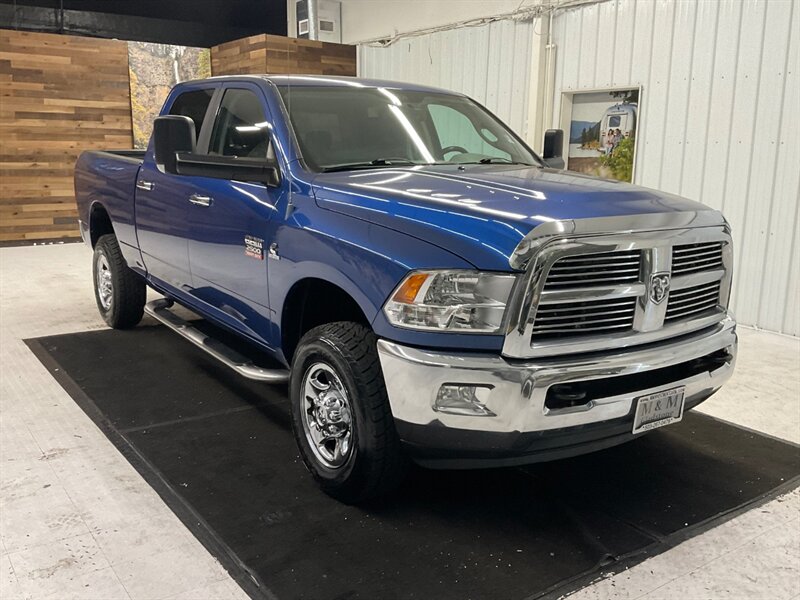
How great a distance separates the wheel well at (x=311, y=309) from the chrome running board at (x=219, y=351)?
14 centimetres

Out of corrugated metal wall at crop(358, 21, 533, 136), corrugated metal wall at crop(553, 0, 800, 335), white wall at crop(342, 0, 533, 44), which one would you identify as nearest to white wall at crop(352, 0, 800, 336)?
corrugated metal wall at crop(553, 0, 800, 335)

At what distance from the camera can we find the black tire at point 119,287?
5.33m

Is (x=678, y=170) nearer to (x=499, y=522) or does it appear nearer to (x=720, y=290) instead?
(x=720, y=290)

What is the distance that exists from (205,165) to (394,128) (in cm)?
95

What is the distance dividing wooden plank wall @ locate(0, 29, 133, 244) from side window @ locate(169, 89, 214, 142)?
6.65 m

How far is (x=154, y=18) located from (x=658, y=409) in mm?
11419

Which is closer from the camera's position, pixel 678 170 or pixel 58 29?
pixel 678 170

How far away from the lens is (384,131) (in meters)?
3.69

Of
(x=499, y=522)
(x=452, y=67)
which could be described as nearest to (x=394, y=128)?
(x=499, y=522)

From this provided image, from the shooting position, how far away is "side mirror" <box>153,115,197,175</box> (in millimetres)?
3502

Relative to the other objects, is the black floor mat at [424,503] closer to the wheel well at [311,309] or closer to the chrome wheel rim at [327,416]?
the chrome wheel rim at [327,416]

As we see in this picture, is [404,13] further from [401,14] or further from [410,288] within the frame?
[410,288]

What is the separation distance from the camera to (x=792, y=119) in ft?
18.7

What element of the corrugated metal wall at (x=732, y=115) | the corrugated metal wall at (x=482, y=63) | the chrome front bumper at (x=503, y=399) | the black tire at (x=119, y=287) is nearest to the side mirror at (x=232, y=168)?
the chrome front bumper at (x=503, y=399)
